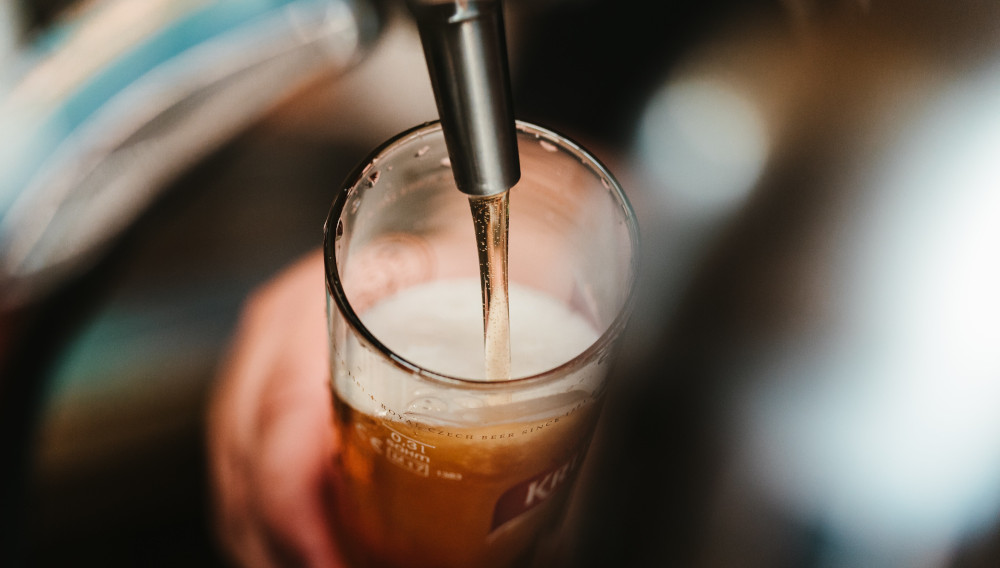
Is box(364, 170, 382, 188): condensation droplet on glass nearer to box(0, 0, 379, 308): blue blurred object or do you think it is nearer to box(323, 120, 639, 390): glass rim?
box(323, 120, 639, 390): glass rim

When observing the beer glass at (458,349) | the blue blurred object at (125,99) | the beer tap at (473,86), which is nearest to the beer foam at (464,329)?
the beer glass at (458,349)

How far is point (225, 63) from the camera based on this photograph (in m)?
0.99

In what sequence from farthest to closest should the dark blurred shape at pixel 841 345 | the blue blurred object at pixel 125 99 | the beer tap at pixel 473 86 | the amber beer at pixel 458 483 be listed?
the blue blurred object at pixel 125 99 → the dark blurred shape at pixel 841 345 → the amber beer at pixel 458 483 → the beer tap at pixel 473 86

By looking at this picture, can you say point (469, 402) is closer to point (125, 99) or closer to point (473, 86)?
point (473, 86)

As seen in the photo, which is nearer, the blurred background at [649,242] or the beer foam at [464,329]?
the beer foam at [464,329]

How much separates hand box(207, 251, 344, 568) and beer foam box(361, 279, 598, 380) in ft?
0.55

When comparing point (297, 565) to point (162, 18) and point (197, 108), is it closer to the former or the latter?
point (197, 108)

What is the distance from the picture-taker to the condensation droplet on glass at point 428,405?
346 mm

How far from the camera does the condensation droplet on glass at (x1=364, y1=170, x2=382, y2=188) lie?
0.41m

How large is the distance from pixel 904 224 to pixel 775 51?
234 mm

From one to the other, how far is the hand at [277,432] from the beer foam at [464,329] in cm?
17

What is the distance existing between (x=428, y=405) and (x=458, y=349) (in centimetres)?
8

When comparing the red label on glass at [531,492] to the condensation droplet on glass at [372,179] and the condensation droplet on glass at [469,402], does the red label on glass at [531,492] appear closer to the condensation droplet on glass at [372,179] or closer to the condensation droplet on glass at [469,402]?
the condensation droplet on glass at [469,402]

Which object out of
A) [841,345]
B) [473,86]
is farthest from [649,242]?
[473,86]
